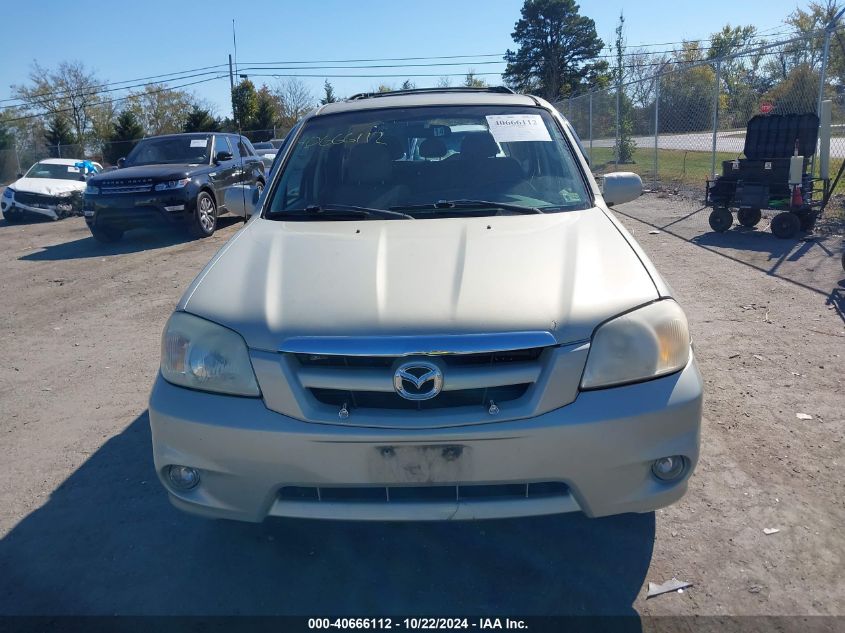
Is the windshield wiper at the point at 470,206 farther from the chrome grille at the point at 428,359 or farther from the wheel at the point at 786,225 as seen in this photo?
the wheel at the point at 786,225

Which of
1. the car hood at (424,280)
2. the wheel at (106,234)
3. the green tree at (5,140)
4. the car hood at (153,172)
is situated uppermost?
the green tree at (5,140)

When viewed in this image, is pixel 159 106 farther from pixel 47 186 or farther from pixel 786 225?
pixel 786 225

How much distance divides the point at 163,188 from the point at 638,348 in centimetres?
979

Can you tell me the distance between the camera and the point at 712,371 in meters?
4.59

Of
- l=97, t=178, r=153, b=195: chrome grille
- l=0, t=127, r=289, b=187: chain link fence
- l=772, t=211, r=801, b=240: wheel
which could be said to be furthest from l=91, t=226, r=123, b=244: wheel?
l=0, t=127, r=289, b=187: chain link fence

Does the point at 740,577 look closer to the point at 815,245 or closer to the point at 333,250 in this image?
the point at 333,250

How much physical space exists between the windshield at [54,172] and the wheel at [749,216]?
14854 millimetres

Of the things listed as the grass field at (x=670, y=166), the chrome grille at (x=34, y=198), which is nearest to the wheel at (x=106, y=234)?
the chrome grille at (x=34, y=198)

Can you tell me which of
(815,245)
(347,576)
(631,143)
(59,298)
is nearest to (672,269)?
(815,245)

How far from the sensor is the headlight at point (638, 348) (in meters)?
2.36

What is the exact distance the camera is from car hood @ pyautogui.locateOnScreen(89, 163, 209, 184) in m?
10.7

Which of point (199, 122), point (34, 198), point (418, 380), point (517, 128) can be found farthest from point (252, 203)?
point (199, 122)

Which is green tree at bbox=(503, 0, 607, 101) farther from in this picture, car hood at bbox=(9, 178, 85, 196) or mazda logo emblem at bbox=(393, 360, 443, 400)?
mazda logo emblem at bbox=(393, 360, 443, 400)

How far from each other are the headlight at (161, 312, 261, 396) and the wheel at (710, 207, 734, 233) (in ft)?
28.0
